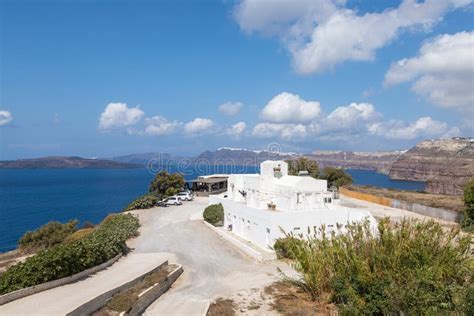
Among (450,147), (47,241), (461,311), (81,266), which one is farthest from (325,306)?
(450,147)

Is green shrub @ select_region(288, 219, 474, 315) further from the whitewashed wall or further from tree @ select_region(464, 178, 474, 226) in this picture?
tree @ select_region(464, 178, 474, 226)

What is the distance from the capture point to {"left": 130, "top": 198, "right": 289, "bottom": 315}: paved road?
1530 cm

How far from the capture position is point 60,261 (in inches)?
592

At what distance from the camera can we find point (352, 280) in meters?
13.2

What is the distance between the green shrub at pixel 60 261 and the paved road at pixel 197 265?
3.87 m

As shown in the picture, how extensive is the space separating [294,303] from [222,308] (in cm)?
290

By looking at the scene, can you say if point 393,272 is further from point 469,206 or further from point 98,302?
point 469,206

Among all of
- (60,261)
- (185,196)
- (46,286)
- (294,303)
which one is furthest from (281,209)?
(185,196)

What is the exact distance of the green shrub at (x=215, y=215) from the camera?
32.3 meters

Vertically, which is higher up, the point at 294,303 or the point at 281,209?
the point at 281,209

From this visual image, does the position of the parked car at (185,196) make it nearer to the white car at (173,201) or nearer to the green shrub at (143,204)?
the white car at (173,201)

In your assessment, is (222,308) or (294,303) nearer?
(222,308)

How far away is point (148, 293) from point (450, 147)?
611ft

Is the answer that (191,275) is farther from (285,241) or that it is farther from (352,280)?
(352,280)
